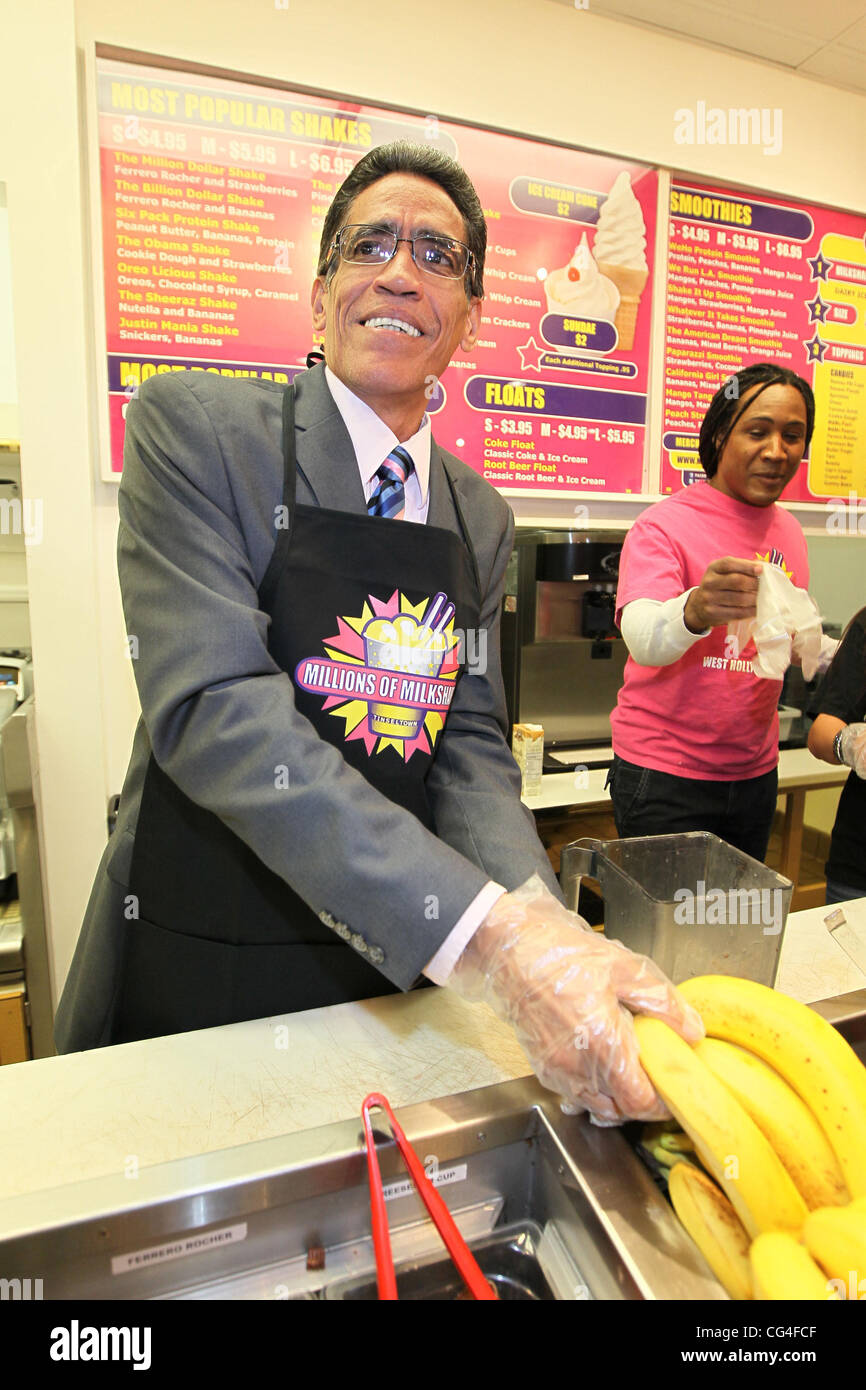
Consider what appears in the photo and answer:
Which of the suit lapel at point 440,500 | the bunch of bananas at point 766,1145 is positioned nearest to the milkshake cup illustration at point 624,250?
the suit lapel at point 440,500

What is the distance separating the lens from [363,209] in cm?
117

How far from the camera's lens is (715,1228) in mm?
604

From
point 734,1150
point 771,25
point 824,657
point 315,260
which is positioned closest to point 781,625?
point 824,657

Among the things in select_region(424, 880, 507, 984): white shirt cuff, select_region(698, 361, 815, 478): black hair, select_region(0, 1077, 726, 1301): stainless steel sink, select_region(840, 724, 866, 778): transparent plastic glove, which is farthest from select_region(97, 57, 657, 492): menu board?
select_region(0, 1077, 726, 1301): stainless steel sink

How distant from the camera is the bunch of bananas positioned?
1.81 ft

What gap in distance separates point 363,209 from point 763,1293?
4.35 ft

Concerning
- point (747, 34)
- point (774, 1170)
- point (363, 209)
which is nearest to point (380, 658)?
point (363, 209)

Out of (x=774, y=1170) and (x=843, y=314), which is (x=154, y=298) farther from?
(x=843, y=314)

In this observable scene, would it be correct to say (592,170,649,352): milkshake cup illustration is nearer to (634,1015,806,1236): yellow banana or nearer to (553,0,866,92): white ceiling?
(553,0,866,92): white ceiling

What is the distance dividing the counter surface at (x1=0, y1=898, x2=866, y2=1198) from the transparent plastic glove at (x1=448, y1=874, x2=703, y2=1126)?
0.54 feet

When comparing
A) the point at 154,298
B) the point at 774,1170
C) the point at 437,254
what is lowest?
the point at 774,1170

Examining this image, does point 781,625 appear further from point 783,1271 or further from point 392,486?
point 783,1271

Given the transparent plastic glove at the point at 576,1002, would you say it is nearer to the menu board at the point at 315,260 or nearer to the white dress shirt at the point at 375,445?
the white dress shirt at the point at 375,445

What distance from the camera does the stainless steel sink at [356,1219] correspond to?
62 centimetres
